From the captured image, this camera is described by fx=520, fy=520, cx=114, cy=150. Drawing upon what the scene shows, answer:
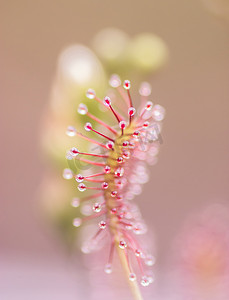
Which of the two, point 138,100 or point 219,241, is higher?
point 138,100

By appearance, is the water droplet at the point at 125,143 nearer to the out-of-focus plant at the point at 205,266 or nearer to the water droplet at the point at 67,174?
the water droplet at the point at 67,174

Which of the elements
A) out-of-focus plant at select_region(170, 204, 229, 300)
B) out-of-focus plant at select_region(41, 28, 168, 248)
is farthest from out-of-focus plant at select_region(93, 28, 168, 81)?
out-of-focus plant at select_region(170, 204, 229, 300)

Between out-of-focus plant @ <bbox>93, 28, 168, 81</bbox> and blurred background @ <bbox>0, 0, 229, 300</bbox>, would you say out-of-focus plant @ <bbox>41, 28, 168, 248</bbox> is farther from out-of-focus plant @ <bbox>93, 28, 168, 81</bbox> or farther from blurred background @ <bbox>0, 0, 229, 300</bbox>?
blurred background @ <bbox>0, 0, 229, 300</bbox>

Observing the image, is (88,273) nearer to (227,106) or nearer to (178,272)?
(178,272)

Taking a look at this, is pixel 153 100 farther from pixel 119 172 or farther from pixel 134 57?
pixel 119 172

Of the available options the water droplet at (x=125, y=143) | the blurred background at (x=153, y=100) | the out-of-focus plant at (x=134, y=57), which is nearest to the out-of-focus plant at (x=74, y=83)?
the out-of-focus plant at (x=134, y=57)

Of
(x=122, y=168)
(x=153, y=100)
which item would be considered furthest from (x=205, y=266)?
(x=153, y=100)

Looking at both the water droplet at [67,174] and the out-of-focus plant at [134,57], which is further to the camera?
the out-of-focus plant at [134,57]

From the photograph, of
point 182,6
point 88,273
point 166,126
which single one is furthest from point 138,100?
point 88,273
